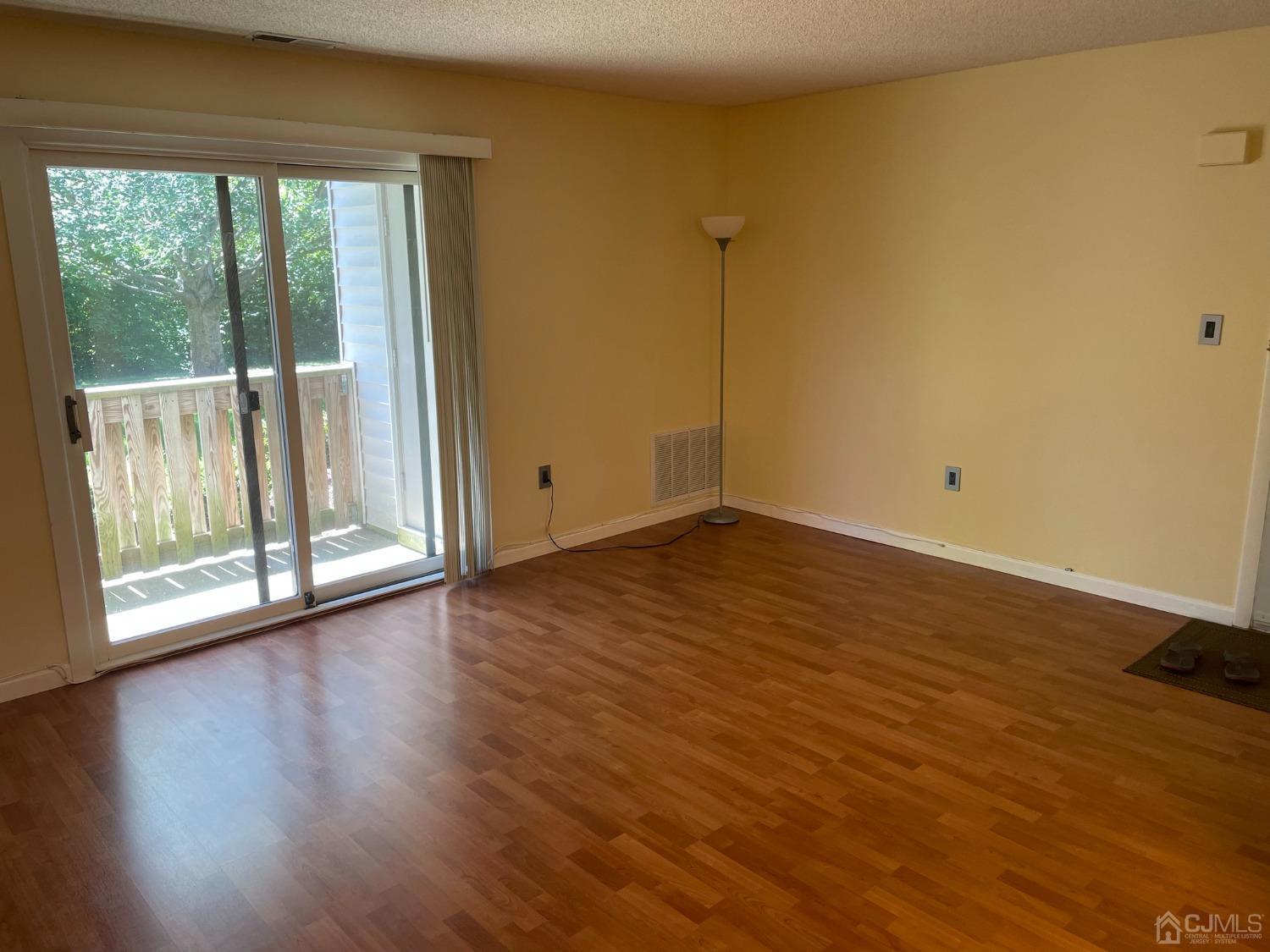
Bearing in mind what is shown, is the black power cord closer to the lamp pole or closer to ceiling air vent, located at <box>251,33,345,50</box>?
the lamp pole

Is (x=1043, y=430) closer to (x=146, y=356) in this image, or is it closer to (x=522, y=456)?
(x=522, y=456)

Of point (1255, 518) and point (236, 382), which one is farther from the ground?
point (236, 382)

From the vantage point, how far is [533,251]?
489 cm

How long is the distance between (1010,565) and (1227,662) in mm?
1251

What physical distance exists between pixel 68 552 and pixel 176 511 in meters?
0.45

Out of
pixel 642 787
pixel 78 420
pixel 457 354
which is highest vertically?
pixel 457 354

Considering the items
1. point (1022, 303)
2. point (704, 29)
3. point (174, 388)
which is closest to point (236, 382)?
point (174, 388)

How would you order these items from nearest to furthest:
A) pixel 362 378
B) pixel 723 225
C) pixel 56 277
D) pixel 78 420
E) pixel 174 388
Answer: pixel 56 277 → pixel 78 420 → pixel 174 388 → pixel 362 378 → pixel 723 225

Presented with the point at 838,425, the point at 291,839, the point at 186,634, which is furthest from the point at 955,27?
the point at 186,634

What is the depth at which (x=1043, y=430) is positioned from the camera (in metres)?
4.55

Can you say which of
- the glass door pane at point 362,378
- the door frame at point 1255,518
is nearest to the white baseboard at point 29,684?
the glass door pane at point 362,378

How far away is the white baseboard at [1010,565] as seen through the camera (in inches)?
164

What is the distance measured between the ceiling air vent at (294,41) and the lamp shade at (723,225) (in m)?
2.26

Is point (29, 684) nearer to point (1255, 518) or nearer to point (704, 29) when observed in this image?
point (704, 29)
